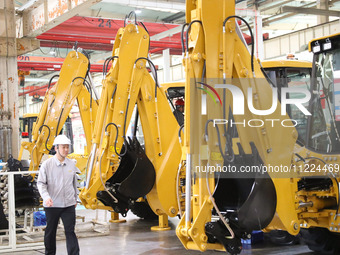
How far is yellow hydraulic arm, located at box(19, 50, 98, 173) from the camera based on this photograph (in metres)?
11.0

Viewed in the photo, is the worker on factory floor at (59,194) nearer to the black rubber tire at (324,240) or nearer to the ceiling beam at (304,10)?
the black rubber tire at (324,240)

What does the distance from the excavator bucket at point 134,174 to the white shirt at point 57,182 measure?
185cm

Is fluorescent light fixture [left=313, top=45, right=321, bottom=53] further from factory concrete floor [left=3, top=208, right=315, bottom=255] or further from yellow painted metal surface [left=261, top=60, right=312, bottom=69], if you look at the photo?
factory concrete floor [left=3, top=208, right=315, bottom=255]

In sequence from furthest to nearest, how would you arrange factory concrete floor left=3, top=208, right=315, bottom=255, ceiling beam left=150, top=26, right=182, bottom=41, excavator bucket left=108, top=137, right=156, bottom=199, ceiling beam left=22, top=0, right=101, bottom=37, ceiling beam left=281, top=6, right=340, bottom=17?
ceiling beam left=150, top=26, right=182, bottom=41
ceiling beam left=281, top=6, right=340, bottom=17
ceiling beam left=22, top=0, right=101, bottom=37
excavator bucket left=108, top=137, right=156, bottom=199
factory concrete floor left=3, top=208, right=315, bottom=255

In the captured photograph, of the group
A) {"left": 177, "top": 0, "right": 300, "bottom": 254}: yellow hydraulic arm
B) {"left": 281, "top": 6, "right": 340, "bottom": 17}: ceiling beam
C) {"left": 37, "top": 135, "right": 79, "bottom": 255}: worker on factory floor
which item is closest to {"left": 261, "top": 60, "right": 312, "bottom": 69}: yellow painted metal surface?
{"left": 177, "top": 0, "right": 300, "bottom": 254}: yellow hydraulic arm

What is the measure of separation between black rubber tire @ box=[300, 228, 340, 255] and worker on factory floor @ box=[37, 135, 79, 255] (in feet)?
10.1

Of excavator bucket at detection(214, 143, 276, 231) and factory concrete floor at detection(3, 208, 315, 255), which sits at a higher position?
excavator bucket at detection(214, 143, 276, 231)

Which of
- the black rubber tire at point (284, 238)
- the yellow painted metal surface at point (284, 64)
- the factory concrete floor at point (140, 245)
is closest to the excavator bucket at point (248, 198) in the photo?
the factory concrete floor at point (140, 245)

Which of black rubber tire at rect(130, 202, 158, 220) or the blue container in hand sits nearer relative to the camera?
the blue container in hand

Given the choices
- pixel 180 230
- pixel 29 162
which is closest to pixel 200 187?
pixel 180 230

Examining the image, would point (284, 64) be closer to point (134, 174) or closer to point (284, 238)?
point (284, 238)

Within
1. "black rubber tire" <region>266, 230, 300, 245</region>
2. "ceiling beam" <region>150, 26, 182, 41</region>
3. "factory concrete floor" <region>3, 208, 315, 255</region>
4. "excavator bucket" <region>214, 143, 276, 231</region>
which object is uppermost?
"ceiling beam" <region>150, 26, 182, 41</region>

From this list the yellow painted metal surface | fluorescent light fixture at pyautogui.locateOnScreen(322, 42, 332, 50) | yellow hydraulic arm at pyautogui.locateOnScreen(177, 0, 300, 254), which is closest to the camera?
yellow hydraulic arm at pyautogui.locateOnScreen(177, 0, 300, 254)

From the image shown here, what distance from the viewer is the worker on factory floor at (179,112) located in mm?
10484
